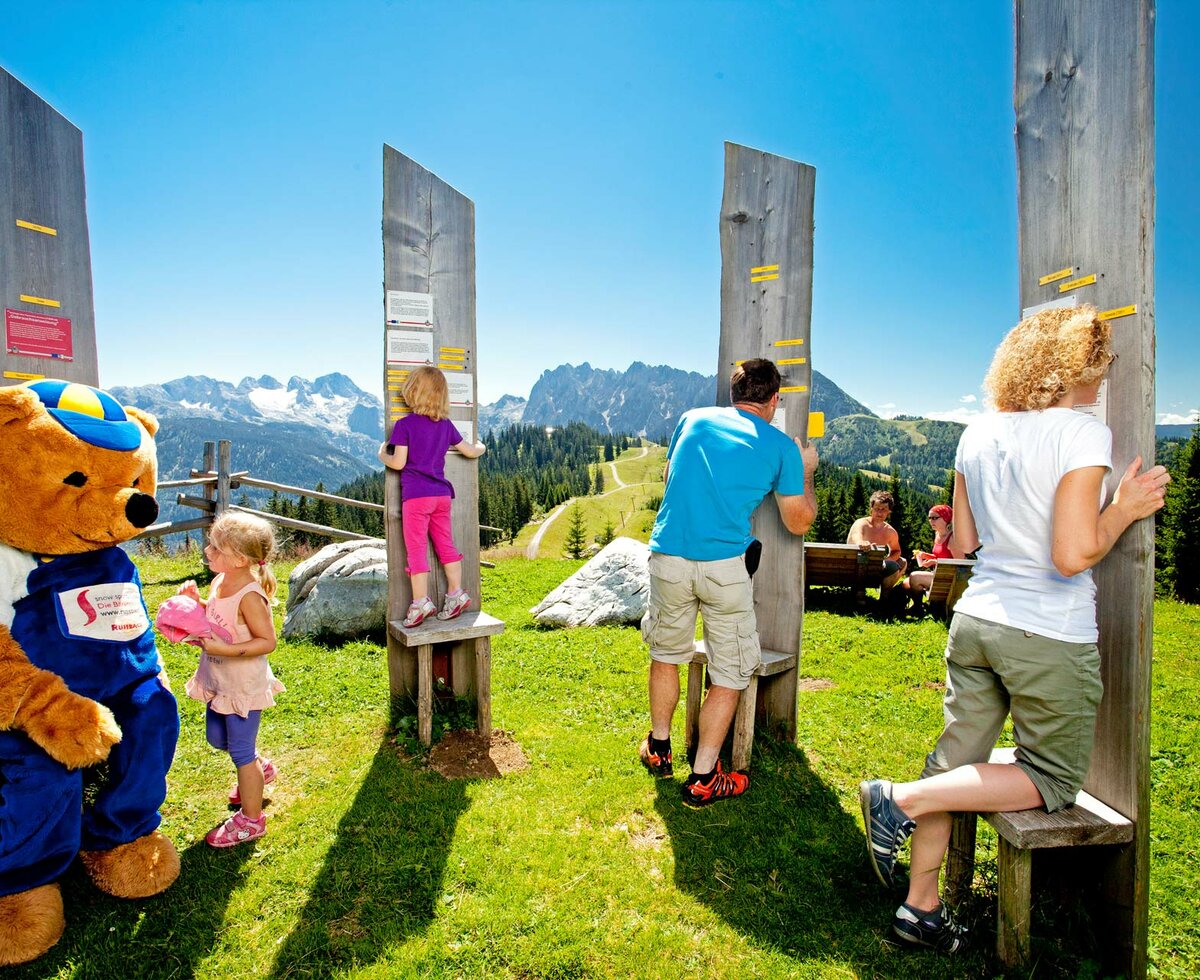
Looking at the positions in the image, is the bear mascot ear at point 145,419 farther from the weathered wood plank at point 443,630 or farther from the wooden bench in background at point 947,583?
the wooden bench in background at point 947,583

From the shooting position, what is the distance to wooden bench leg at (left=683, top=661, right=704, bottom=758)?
14.6 ft

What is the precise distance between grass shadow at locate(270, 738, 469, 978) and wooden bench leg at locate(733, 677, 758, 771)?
1756 mm

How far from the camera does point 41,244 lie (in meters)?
3.54

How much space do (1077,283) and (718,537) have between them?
2068 mm

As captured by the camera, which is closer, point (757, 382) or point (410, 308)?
point (757, 382)

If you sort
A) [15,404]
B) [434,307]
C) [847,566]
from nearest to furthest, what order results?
[15,404] < [434,307] < [847,566]

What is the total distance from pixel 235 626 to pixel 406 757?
5.36ft

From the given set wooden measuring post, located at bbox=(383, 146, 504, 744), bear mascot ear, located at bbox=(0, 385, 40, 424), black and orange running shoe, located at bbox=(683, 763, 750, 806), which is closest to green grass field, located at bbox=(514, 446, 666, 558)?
wooden measuring post, located at bbox=(383, 146, 504, 744)

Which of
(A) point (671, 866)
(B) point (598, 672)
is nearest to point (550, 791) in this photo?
(A) point (671, 866)

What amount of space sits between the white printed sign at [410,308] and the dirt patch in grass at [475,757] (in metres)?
3.10

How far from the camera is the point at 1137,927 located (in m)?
2.67

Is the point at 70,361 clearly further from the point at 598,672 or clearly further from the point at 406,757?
the point at 598,672

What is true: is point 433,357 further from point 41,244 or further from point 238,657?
point 238,657

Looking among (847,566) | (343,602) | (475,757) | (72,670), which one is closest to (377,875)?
(475,757)
